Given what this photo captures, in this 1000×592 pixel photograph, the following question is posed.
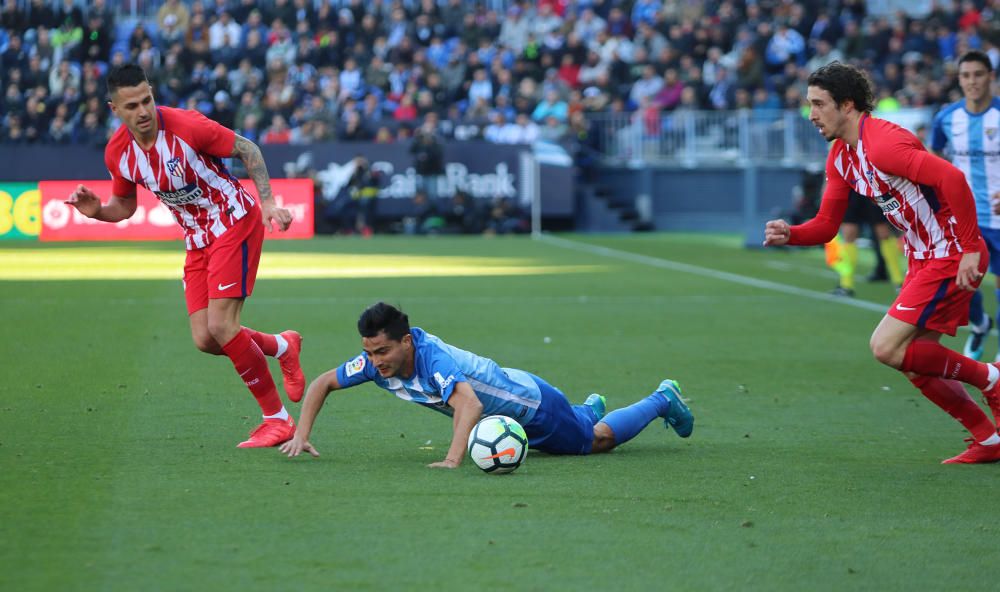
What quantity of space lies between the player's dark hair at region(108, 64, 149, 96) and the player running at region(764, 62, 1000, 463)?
300 centimetres

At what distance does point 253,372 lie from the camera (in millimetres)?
7203

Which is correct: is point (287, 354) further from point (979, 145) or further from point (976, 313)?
point (976, 313)

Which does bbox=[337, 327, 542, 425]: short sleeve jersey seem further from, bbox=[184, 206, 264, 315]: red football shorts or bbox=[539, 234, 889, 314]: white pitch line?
bbox=[539, 234, 889, 314]: white pitch line

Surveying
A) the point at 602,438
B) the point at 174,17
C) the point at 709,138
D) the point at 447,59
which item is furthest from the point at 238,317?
the point at 174,17

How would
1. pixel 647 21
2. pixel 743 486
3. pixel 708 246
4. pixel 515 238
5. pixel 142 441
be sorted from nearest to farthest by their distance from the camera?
pixel 743 486 → pixel 142 441 → pixel 708 246 → pixel 515 238 → pixel 647 21

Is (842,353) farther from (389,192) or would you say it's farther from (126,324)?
(389,192)

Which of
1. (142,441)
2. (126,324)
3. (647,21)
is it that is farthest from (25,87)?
(142,441)

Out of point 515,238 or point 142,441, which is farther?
point 515,238

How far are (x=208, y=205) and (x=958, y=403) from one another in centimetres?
371

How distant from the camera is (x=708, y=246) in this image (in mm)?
25859

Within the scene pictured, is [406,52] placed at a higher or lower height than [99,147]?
higher

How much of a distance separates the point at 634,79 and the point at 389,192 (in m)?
6.63

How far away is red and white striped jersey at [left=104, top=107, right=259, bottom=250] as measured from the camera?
23.0 feet

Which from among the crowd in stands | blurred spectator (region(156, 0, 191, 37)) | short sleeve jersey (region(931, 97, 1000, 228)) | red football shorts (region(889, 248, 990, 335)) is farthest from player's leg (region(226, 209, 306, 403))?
blurred spectator (region(156, 0, 191, 37))
